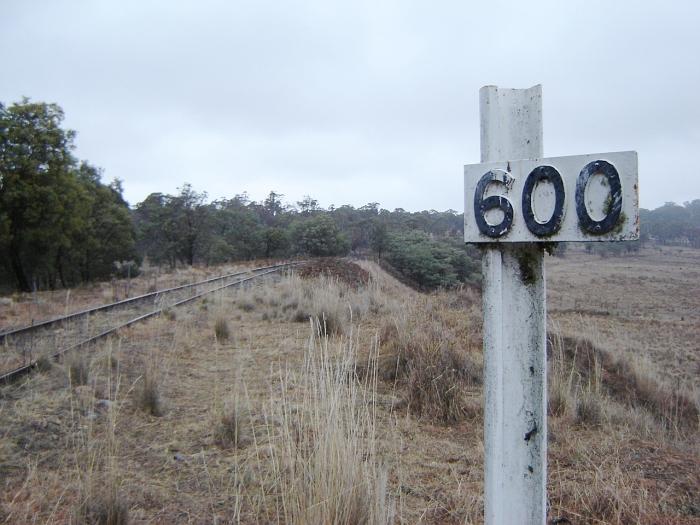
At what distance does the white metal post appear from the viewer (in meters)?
1.40

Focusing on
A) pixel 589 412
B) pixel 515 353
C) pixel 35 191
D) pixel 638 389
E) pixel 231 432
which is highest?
pixel 35 191

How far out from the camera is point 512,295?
1.43 meters

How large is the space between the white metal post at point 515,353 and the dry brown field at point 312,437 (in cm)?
76

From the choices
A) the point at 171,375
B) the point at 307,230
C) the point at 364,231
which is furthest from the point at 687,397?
the point at 364,231

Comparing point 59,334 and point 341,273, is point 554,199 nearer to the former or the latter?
point 59,334

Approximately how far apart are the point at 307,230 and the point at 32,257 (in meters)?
21.6

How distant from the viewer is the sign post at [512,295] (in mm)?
1329

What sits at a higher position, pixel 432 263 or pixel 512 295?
pixel 512 295

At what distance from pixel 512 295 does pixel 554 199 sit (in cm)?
31

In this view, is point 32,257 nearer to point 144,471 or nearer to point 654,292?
point 144,471

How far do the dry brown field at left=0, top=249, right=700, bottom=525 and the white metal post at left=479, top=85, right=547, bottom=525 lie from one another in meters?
0.76

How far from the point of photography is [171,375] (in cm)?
554

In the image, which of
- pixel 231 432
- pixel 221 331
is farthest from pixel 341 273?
pixel 231 432

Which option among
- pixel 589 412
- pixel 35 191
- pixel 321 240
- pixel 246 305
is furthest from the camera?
pixel 321 240
